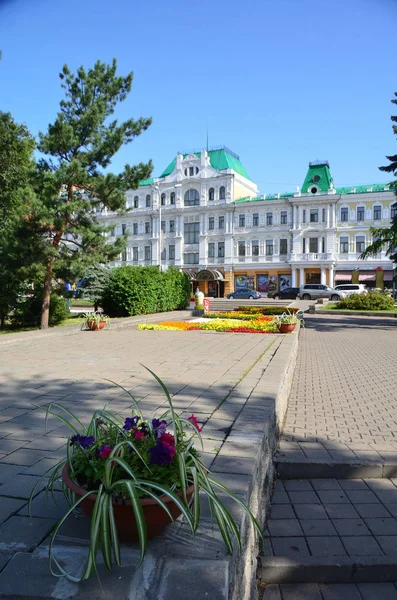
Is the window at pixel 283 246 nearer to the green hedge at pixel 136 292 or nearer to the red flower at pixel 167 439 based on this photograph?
the green hedge at pixel 136 292

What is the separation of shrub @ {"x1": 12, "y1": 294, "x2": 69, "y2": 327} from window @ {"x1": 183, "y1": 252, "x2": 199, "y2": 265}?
3939 centimetres

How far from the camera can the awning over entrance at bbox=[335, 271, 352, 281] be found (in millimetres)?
48938

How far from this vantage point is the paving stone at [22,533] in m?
1.99

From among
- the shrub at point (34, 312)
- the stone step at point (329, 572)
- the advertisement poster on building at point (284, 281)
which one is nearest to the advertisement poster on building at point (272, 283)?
the advertisement poster on building at point (284, 281)

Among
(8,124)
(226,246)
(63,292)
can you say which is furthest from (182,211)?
(63,292)

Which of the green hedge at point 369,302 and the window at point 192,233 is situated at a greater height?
the window at point 192,233

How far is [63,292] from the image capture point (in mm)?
16688

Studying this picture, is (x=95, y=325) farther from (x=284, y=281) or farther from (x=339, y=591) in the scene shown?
(x=284, y=281)

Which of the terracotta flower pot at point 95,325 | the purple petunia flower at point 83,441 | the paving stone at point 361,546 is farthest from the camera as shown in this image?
the terracotta flower pot at point 95,325

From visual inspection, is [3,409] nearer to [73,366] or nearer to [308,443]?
[73,366]

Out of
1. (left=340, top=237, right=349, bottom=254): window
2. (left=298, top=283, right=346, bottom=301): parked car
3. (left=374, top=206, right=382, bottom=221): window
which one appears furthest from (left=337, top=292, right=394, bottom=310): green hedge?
(left=374, top=206, right=382, bottom=221): window

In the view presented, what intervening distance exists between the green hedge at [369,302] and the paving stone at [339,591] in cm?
2582

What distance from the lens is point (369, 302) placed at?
26766 mm

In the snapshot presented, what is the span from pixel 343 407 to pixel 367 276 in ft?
148
